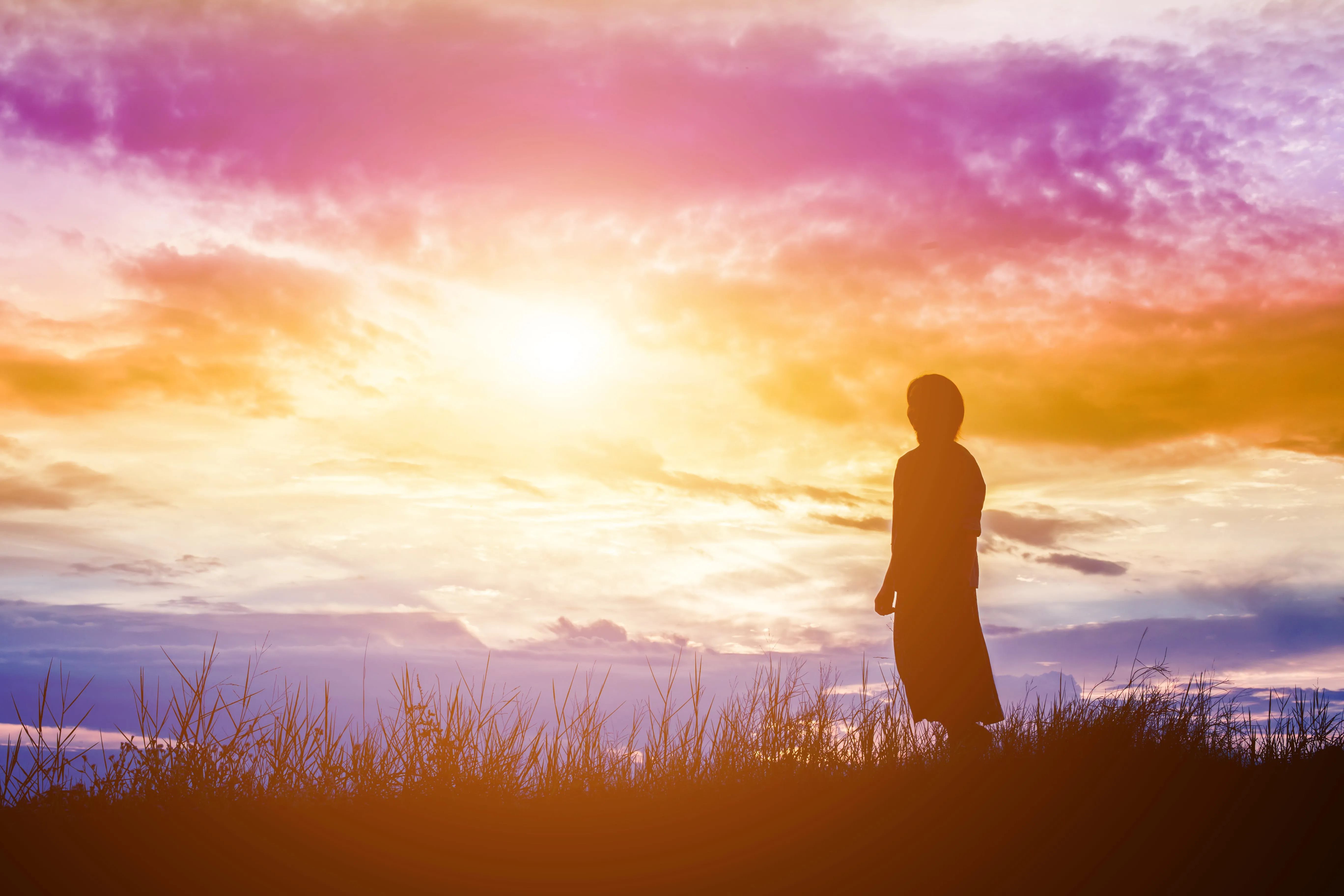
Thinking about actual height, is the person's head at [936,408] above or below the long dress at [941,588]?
above

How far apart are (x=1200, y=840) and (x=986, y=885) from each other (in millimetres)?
1848

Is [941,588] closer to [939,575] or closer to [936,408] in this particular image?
[939,575]

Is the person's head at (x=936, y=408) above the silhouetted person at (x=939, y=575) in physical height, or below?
above

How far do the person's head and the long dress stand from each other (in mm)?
80

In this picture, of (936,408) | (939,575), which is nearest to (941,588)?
(939,575)

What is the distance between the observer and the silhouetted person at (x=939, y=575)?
8.13 meters

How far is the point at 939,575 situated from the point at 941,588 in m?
0.10

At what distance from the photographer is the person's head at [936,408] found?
27.5 feet

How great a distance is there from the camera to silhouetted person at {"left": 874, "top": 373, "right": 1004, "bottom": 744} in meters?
8.13

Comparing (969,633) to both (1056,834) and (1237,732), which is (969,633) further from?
(1237,732)

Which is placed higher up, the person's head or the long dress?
the person's head

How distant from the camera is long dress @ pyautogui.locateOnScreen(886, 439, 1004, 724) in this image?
8.13 metres

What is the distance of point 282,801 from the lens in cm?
704

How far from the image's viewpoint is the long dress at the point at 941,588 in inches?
320
